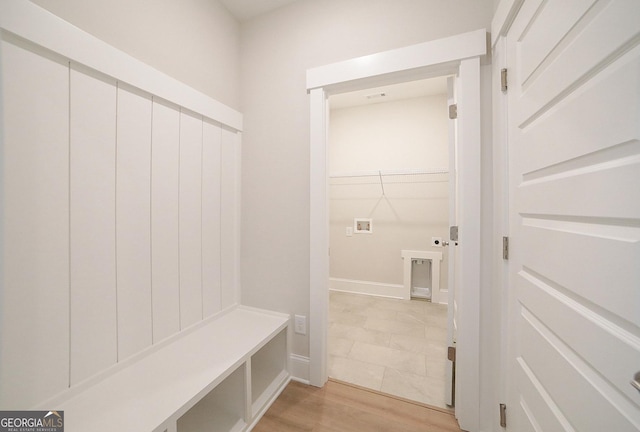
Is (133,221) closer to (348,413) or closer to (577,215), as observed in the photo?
(348,413)

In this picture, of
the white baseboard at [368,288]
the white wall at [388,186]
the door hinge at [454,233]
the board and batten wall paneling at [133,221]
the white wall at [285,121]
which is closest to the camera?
the board and batten wall paneling at [133,221]

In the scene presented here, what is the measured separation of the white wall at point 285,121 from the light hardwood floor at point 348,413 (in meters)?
0.29

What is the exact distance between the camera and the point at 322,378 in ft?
5.24

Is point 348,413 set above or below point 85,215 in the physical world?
below

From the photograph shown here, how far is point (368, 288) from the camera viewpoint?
343 centimetres

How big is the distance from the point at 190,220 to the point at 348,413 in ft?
Result: 5.00

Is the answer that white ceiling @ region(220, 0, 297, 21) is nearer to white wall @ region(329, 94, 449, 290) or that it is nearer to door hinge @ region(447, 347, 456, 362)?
white wall @ region(329, 94, 449, 290)

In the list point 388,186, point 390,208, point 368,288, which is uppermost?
point 388,186

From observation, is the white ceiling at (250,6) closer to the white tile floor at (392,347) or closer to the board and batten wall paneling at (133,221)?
the board and batten wall paneling at (133,221)

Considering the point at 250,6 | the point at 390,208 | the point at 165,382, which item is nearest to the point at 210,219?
the point at 165,382

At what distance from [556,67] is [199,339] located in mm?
2048

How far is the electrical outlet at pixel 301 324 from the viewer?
5.46ft

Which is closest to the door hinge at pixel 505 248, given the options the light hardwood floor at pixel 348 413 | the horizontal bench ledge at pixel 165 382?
the light hardwood floor at pixel 348 413

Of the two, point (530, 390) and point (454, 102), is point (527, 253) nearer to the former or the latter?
point (530, 390)
